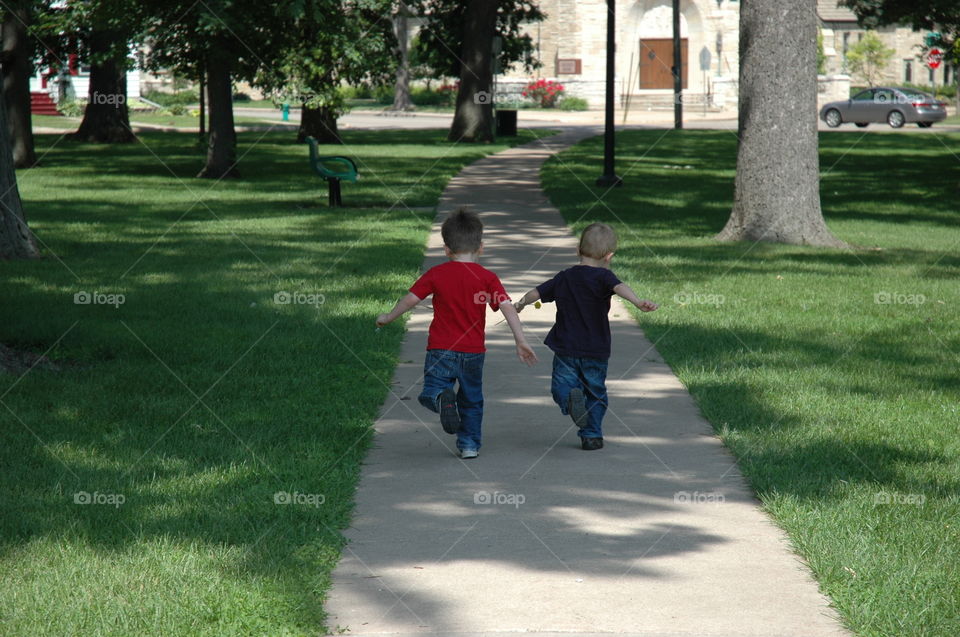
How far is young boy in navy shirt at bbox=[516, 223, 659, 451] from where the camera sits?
5891 mm

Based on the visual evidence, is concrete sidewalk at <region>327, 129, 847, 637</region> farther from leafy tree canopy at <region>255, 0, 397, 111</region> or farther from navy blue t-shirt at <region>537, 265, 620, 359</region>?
leafy tree canopy at <region>255, 0, 397, 111</region>

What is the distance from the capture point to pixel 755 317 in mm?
9297

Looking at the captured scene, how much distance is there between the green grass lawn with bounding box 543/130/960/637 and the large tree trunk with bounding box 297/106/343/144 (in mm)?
17576

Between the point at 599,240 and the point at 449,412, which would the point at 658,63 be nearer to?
the point at 599,240

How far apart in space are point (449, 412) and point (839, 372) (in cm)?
317

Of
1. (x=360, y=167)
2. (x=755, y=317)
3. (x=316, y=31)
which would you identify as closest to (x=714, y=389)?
(x=755, y=317)

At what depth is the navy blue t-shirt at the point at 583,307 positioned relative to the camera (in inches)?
232

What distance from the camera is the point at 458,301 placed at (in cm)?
571

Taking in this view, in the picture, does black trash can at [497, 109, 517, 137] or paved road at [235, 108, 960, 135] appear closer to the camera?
black trash can at [497, 109, 517, 137]

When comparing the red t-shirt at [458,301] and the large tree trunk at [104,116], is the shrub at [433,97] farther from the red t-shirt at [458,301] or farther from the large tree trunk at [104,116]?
the red t-shirt at [458,301]

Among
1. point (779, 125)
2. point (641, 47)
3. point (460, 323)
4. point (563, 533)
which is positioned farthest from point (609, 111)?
point (641, 47)

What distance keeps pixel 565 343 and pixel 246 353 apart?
9.30 feet

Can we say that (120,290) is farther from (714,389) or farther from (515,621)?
(515,621)

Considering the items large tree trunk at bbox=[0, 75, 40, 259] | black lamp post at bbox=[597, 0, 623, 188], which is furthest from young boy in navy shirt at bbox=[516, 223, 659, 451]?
black lamp post at bbox=[597, 0, 623, 188]
